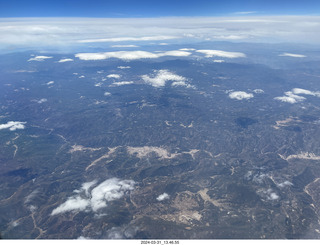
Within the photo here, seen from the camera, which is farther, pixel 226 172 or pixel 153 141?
pixel 153 141

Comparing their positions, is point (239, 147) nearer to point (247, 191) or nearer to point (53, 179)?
point (247, 191)

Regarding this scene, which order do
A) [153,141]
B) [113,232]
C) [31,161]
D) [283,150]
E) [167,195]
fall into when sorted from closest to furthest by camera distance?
[113,232] < [167,195] < [31,161] < [283,150] < [153,141]

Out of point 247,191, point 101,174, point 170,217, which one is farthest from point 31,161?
point 247,191

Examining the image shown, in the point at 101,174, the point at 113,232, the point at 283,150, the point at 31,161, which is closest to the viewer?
the point at 113,232

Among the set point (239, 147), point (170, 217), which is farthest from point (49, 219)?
point (239, 147)

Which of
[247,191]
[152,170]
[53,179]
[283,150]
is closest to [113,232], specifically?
[152,170]

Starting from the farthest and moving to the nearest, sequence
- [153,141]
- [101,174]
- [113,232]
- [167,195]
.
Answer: [153,141]
[101,174]
[167,195]
[113,232]

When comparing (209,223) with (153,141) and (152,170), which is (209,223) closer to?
(152,170)

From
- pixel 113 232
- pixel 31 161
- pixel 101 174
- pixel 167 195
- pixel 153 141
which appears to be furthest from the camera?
pixel 153 141
